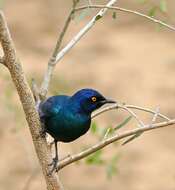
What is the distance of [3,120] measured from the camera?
22.4 ft

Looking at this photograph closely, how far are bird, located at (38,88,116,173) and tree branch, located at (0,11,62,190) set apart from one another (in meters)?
0.31

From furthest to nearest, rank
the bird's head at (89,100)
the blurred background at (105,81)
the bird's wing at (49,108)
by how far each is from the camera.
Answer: the blurred background at (105,81)
the bird's head at (89,100)
the bird's wing at (49,108)

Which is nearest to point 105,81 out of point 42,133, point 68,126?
point 68,126

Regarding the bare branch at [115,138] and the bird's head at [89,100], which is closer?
the bare branch at [115,138]

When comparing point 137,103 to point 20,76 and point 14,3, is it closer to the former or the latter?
point 14,3

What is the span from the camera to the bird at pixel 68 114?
295 centimetres

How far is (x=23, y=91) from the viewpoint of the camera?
8.04ft

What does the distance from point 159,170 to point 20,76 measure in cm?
399

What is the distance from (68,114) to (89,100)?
0.39 feet

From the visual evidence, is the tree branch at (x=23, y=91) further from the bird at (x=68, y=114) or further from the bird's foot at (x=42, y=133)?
the bird at (x=68, y=114)

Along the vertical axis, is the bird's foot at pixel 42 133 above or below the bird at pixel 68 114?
above

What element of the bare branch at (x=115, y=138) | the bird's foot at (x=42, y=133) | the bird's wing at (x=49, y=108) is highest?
the bare branch at (x=115, y=138)

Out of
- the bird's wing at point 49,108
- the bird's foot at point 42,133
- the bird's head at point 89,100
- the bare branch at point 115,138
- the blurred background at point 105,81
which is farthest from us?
the blurred background at point 105,81

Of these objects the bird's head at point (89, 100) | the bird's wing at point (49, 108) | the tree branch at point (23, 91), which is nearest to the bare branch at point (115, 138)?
the tree branch at point (23, 91)
